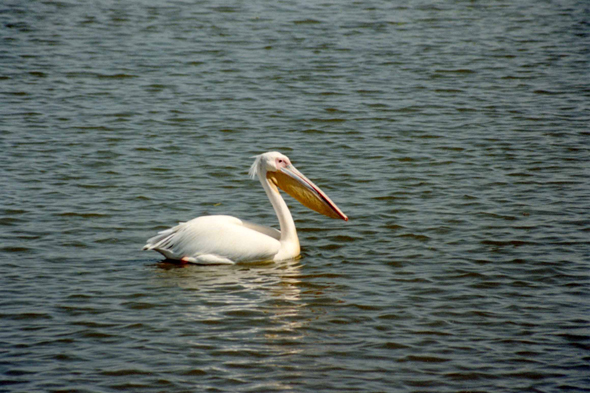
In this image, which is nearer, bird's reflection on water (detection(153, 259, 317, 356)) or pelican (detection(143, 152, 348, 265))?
bird's reflection on water (detection(153, 259, 317, 356))

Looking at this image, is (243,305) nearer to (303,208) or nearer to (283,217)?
(283,217)

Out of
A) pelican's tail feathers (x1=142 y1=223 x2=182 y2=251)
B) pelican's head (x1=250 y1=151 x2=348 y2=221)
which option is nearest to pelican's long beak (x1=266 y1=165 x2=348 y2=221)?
pelican's head (x1=250 y1=151 x2=348 y2=221)

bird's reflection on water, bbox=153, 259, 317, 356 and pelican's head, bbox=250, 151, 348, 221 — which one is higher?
pelican's head, bbox=250, 151, 348, 221

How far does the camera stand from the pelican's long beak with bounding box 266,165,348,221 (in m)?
6.52

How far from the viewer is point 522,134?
375 inches

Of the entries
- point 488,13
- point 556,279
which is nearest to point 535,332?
point 556,279

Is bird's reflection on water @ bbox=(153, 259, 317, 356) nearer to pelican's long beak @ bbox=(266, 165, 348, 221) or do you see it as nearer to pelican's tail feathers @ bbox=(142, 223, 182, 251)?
pelican's tail feathers @ bbox=(142, 223, 182, 251)

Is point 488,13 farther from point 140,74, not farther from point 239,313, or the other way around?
point 239,313

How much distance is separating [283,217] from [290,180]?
0.36m

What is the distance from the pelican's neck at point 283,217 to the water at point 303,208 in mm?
172

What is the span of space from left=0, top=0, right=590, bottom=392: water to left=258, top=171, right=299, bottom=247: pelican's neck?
172 millimetres

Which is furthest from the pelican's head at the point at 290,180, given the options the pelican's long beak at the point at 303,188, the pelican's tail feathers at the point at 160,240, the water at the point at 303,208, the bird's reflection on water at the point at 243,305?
the pelican's tail feathers at the point at 160,240

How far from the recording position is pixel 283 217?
6.32 m

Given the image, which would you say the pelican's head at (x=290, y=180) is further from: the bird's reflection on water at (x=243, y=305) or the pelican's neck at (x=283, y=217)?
the bird's reflection on water at (x=243, y=305)
